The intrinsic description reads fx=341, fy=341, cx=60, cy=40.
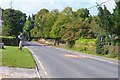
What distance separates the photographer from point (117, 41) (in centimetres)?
4400

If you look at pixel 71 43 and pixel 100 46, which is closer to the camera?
pixel 100 46

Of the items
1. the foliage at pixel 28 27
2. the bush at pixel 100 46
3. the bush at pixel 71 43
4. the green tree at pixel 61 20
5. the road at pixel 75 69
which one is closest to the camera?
the road at pixel 75 69

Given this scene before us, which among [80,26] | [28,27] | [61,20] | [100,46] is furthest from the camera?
[28,27]

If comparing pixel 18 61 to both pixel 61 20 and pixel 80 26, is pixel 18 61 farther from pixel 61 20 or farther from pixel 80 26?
pixel 61 20

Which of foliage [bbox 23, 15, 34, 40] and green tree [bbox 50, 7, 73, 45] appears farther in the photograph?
foliage [bbox 23, 15, 34, 40]

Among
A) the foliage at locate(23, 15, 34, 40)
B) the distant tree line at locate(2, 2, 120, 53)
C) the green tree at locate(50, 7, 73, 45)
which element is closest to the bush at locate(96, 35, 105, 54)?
the distant tree line at locate(2, 2, 120, 53)

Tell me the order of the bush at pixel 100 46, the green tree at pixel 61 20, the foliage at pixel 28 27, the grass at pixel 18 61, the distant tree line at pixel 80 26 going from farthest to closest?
the foliage at pixel 28 27, the green tree at pixel 61 20, the bush at pixel 100 46, the distant tree line at pixel 80 26, the grass at pixel 18 61

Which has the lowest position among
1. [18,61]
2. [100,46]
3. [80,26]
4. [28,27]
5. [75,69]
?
[75,69]

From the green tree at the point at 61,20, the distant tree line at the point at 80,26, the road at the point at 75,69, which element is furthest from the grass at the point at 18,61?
the green tree at the point at 61,20

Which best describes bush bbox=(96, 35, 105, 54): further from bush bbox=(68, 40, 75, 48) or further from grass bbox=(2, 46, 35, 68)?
bush bbox=(68, 40, 75, 48)

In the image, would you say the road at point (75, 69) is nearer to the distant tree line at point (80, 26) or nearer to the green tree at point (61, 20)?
the distant tree line at point (80, 26)

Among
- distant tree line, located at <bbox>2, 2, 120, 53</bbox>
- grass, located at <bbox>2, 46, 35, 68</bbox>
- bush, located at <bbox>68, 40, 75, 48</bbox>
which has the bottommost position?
grass, located at <bbox>2, 46, 35, 68</bbox>

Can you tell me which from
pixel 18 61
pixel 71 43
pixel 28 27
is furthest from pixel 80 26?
pixel 28 27

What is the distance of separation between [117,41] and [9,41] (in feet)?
123
